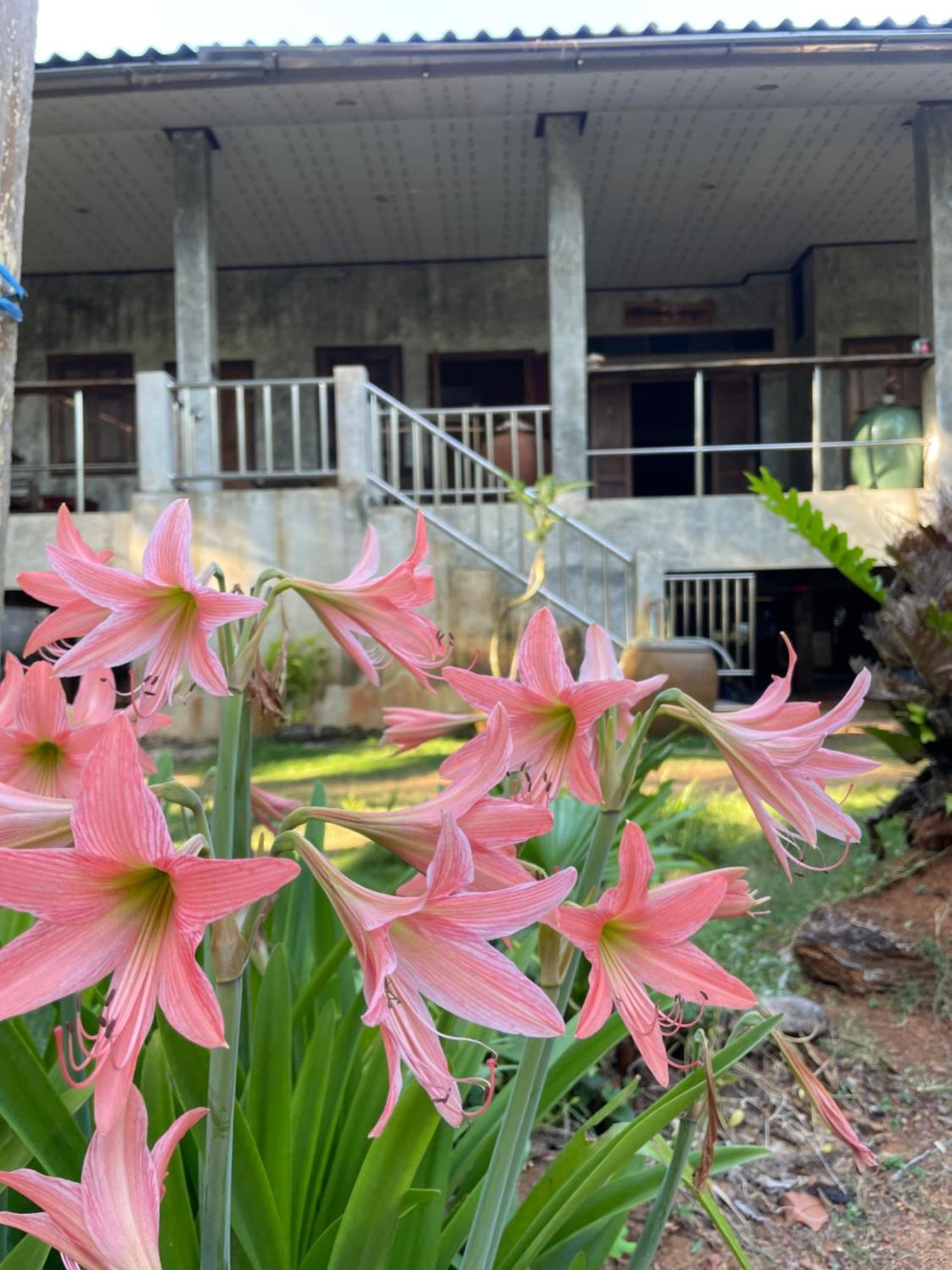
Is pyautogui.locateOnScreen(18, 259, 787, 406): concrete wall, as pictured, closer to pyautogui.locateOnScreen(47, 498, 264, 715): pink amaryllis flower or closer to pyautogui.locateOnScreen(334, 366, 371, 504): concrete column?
pyautogui.locateOnScreen(334, 366, 371, 504): concrete column

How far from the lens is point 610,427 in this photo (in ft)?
42.9

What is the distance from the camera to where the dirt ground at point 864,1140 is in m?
1.80

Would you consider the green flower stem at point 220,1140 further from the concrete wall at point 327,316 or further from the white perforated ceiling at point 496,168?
the concrete wall at point 327,316

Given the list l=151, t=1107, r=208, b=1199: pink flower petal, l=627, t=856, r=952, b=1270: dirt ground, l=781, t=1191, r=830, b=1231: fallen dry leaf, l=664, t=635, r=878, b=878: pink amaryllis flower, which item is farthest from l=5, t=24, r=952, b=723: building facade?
l=151, t=1107, r=208, b=1199: pink flower petal

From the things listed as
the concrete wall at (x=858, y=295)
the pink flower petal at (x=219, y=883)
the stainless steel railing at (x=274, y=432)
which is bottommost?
the pink flower petal at (x=219, y=883)

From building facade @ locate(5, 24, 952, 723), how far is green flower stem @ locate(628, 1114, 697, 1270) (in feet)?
16.5

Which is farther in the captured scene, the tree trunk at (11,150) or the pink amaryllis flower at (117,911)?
the tree trunk at (11,150)

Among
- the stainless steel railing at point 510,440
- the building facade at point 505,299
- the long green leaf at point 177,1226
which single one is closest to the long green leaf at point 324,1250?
the long green leaf at point 177,1226

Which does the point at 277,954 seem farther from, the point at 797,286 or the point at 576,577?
the point at 797,286

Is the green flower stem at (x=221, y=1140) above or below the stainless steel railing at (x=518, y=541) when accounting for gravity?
below

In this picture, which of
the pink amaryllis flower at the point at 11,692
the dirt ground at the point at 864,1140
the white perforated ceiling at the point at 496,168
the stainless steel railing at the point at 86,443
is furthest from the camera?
the stainless steel railing at the point at 86,443

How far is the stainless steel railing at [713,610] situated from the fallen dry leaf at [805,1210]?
5.29 meters

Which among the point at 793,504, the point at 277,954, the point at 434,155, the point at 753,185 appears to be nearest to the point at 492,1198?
the point at 277,954

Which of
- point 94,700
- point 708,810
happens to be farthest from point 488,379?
point 94,700
